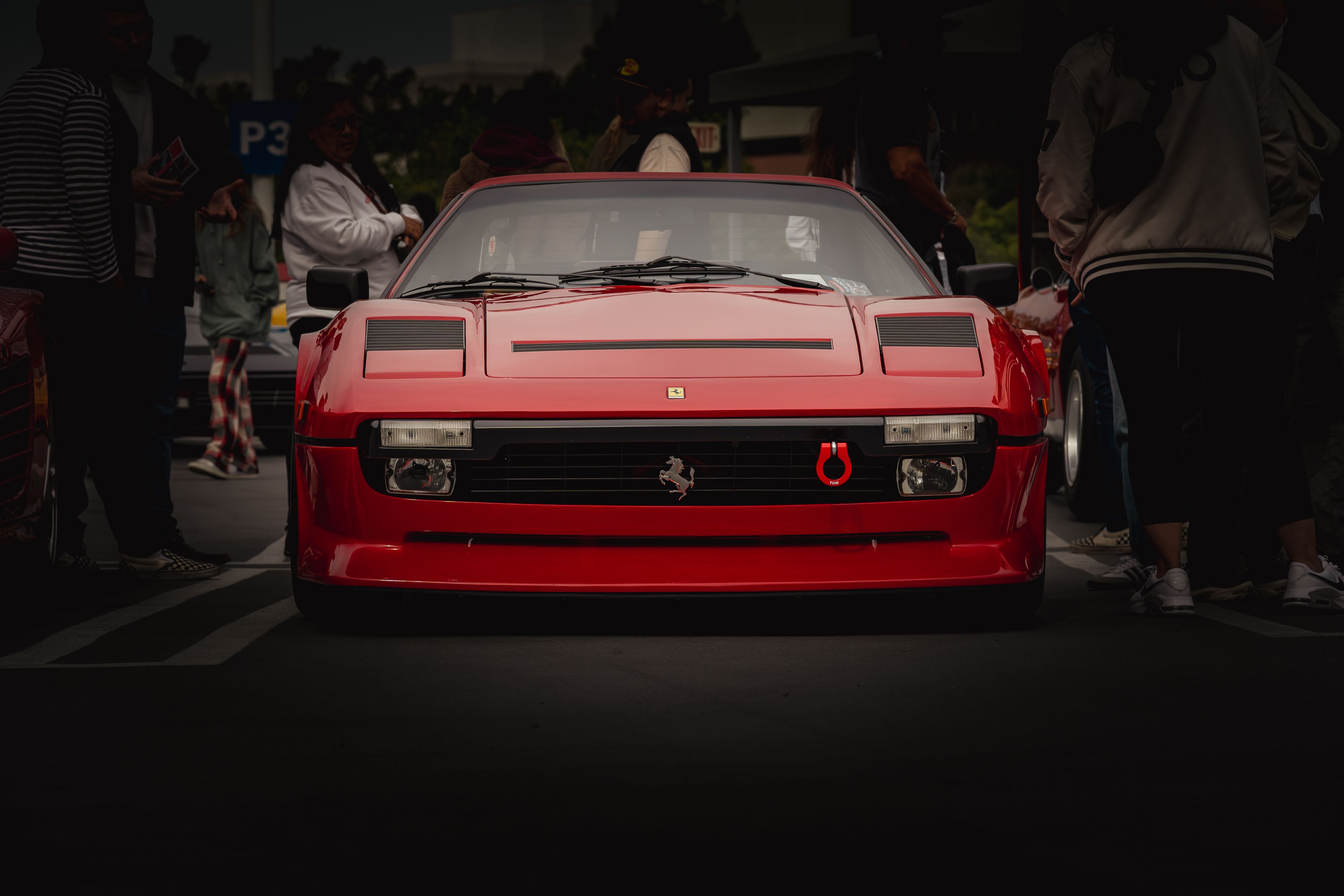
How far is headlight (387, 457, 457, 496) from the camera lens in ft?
14.8

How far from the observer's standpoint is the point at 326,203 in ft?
22.7

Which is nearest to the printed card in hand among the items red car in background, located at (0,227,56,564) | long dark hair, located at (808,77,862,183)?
red car in background, located at (0,227,56,564)

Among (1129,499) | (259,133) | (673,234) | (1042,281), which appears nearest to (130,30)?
(673,234)

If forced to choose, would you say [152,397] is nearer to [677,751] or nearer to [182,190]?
[182,190]

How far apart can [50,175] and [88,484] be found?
5.72 meters

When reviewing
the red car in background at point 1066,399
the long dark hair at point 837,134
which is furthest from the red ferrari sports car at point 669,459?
the red car in background at point 1066,399

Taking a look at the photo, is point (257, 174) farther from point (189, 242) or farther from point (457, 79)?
point (457, 79)

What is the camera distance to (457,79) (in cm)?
11600

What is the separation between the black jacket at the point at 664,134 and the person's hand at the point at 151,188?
1.96m

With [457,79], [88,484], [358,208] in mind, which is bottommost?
[88,484]

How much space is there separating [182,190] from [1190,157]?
344cm

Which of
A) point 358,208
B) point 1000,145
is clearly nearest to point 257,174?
point 1000,145

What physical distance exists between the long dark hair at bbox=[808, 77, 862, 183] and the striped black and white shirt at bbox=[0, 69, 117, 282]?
9.05 ft

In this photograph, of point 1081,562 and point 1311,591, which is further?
point 1081,562
